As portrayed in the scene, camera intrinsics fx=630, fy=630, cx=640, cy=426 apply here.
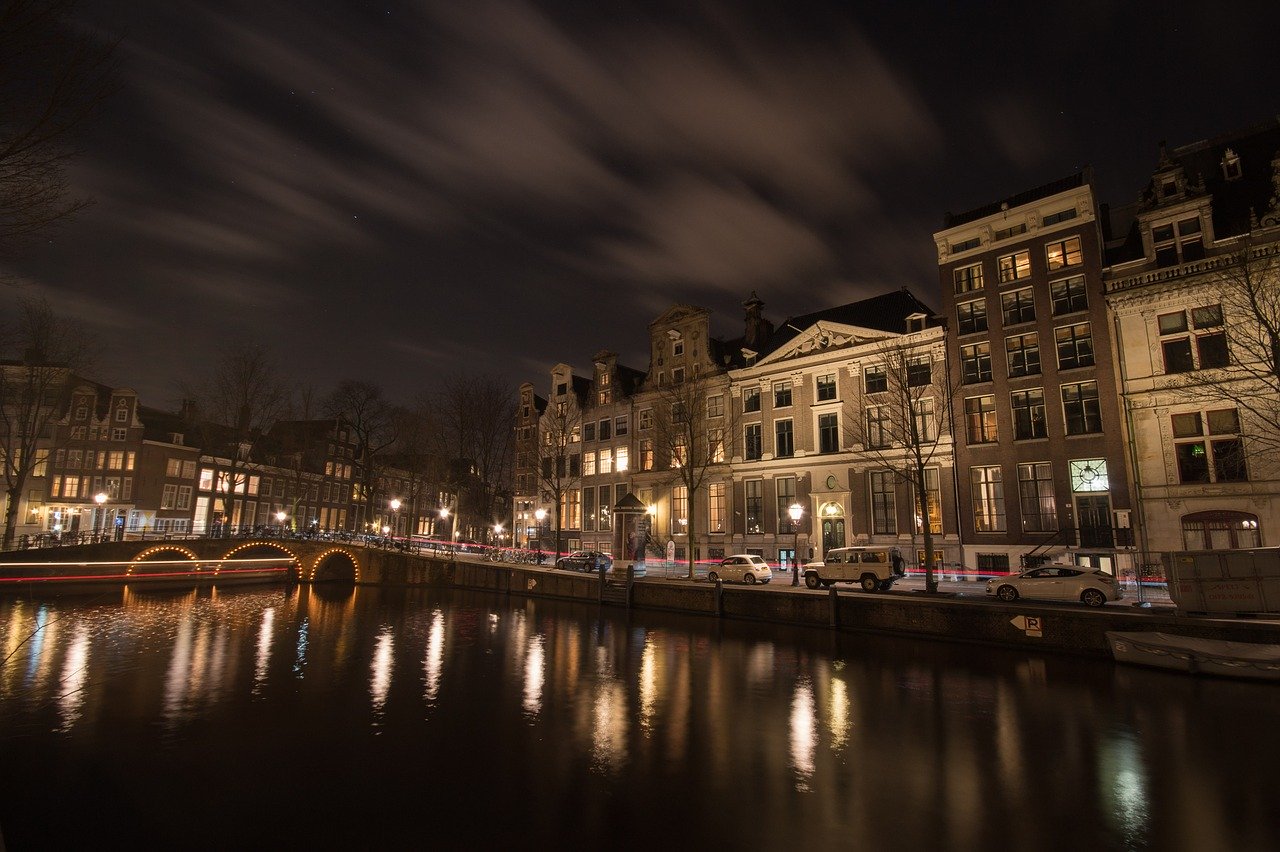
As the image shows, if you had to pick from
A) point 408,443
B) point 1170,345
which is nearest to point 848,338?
point 1170,345

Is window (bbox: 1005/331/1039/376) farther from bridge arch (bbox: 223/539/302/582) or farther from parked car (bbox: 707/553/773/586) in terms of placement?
bridge arch (bbox: 223/539/302/582)

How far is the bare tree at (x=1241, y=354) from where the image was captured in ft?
89.6

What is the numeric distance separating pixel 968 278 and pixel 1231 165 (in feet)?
43.5

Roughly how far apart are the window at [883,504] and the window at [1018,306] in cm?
1147

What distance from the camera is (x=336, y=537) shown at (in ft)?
202

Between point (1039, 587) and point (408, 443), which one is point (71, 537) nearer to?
point (408, 443)

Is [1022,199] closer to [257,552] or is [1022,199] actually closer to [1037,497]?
[1037,497]

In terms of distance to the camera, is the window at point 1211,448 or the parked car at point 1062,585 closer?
the parked car at point 1062,585

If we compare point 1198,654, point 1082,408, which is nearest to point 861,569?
point 1198,654

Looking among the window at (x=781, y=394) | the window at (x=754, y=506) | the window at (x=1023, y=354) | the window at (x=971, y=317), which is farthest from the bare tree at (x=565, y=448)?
the window at (x=1023, y=354)

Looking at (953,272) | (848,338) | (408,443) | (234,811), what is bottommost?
(234,811)

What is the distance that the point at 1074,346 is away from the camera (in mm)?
34938

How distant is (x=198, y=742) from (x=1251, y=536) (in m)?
40.6

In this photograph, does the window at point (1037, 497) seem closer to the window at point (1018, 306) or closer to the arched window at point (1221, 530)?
the arched window at point (1221, 530)
